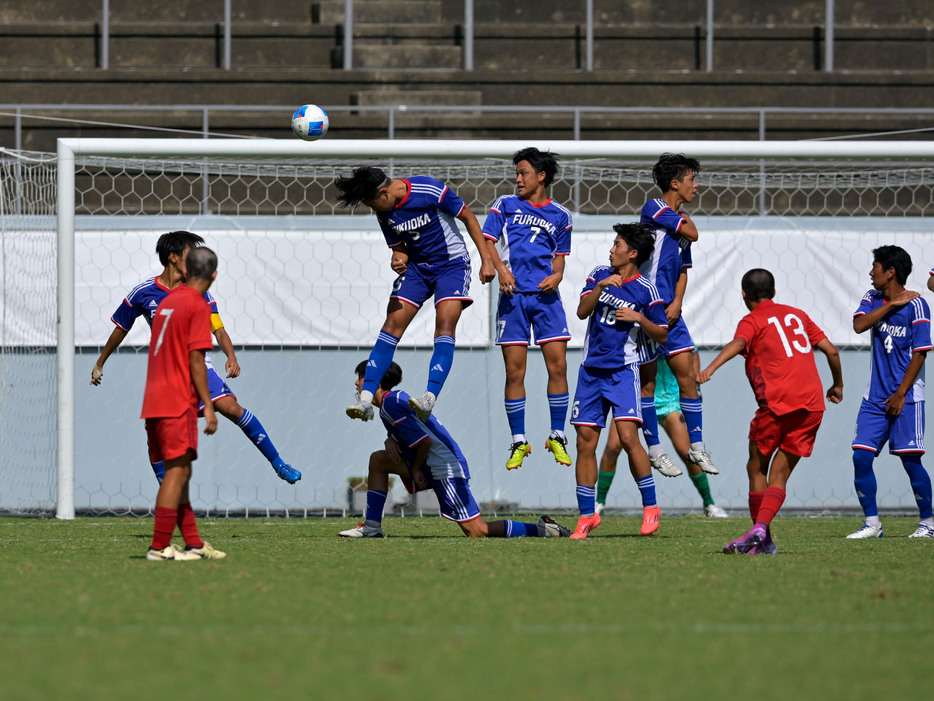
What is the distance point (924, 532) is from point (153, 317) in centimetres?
576

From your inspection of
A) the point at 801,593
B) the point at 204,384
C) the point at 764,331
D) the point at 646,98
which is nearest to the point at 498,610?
the point at 801,593

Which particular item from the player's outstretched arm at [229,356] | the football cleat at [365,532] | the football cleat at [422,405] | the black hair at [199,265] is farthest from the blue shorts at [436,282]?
the black hair at [199,265]

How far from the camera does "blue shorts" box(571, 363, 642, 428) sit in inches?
322

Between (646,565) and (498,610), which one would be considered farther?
(646,565)

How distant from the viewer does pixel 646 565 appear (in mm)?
6512

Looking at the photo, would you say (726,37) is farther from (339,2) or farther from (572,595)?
(572,595)

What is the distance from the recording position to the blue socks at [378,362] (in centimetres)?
826

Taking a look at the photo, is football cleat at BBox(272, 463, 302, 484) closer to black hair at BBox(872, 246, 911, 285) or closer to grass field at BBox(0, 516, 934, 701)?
grass field at BBox(0, 516, 934, 701)

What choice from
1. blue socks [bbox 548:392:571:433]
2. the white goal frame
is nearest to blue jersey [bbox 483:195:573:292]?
blue socks [bbox 548:392:571:433]

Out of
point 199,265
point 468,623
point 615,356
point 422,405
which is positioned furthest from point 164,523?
point 615,356

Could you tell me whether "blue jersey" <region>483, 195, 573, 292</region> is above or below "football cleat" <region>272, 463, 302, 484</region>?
above

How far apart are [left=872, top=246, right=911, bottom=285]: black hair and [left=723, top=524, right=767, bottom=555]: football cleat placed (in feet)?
8.87

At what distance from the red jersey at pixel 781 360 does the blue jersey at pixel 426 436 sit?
6.46 feet

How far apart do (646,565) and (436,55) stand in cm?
1134
